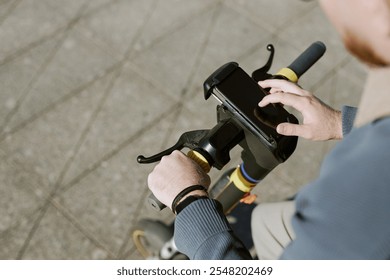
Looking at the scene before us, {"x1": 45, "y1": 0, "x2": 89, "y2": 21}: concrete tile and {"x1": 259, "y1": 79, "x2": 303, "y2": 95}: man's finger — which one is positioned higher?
{"x1": 45, "y1": 0, "x2": 89, "y2": 21}: concrete tile

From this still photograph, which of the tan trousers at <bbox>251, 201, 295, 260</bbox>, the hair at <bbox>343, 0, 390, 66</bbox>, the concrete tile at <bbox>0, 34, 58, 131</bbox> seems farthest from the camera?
the concrete tile at <bbox>0, 34, 58, 131</bbox>

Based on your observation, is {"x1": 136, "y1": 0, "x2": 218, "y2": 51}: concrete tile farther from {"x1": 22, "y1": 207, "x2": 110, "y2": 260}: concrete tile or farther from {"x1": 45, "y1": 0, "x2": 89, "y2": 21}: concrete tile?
{"x1": 22, "y1": 207, "x2": 110, "y2": 260}: concrete tile

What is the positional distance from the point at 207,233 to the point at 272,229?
82 cm

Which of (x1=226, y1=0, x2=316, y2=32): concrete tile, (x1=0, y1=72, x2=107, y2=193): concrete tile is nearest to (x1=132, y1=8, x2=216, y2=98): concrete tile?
(x1=226, y1=0, x2=316, y2=32): concrete tile

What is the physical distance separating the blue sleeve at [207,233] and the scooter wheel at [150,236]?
126cm

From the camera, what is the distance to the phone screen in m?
1.64

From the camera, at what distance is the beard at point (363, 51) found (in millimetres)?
1187

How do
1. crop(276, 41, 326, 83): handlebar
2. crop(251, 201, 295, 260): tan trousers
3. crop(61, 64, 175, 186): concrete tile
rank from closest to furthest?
1. crop(276, 41, 326, 83): handlebar
2. crop(251, 201, 295, 260): tan trousers
3. crop(61, 64, 175, 186): concrete tile

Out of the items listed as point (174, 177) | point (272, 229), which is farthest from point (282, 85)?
point (272, 229)

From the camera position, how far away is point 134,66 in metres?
3.67

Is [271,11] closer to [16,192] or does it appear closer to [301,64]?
[301,64]

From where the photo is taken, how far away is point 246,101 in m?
1.68

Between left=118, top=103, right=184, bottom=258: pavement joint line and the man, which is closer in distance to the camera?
the man
